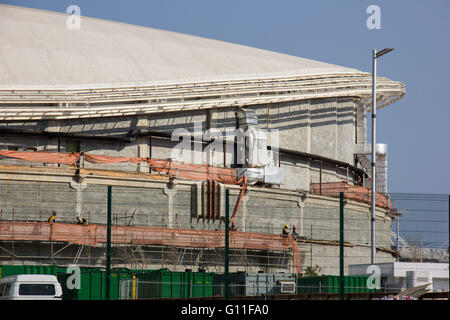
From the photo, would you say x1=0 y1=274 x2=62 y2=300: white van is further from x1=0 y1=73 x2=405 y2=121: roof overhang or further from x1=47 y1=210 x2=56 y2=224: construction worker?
x1=0 y1=73 x2=405 y2=121: roof overhang

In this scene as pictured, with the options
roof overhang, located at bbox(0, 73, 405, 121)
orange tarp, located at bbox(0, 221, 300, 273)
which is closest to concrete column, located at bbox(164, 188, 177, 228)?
orange tarp, located at bbox(0, 221, 300, 273)

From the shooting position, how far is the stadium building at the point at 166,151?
147 feet

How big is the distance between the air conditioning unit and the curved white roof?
1832 centimetres

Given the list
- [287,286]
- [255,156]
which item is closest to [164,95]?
[255,156]

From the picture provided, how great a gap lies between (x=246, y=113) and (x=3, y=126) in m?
18.3

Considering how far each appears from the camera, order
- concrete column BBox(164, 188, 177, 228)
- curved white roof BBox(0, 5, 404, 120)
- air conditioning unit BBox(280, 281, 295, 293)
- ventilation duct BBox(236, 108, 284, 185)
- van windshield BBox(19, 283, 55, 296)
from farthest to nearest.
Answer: ventilation duct BBox(236, 108, 284, 185), curved white roof BBox(0, 5, 404, 120), concrete column BBox(164, 188, 177, 228), air conditioning unit BBox(280, 281, 295, 293), van windshield BBox(19, 283, 55, 296)

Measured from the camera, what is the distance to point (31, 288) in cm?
2433

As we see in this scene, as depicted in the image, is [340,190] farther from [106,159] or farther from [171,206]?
[106,159]

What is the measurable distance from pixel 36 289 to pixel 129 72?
114ft

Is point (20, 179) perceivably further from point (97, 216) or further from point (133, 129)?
point (133, 129)

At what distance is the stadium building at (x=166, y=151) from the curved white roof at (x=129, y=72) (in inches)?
5.1

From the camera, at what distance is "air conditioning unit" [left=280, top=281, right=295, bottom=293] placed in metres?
39.0

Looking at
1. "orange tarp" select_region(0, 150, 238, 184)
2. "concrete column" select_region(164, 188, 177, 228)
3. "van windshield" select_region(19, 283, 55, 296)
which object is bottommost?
"van windshield" select_region(19, 283, 55, 296)
